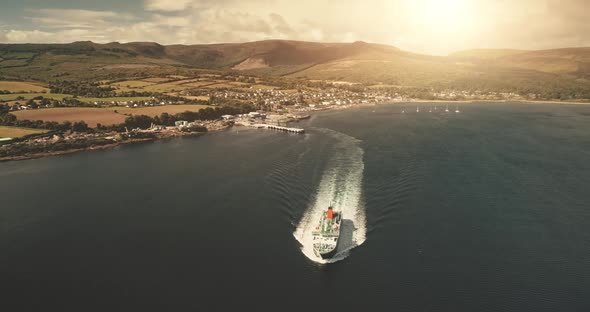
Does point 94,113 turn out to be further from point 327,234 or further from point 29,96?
point 327,234

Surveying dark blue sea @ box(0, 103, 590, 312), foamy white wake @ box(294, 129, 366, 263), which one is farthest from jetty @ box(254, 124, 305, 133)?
foamy white wake @ box(294, 129, 366, 263)

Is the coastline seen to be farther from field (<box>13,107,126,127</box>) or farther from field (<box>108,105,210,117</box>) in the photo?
field (<box>108,105,210,117</box>)

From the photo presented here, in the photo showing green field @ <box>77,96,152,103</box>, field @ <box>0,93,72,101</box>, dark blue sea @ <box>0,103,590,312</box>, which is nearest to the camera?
dark blue sea @ <box>0,103,590,312</box>

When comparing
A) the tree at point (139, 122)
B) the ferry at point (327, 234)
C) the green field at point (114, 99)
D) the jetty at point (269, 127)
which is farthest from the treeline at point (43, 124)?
the ferry at point (327, 234)

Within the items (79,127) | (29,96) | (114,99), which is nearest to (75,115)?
(79,127)

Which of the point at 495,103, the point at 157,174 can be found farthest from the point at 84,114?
the point at 495,103

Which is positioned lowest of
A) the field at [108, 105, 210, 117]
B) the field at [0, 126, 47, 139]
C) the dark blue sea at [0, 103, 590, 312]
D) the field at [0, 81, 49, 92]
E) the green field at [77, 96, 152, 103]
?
the dark blue sea at [0, 103, 590, 312]

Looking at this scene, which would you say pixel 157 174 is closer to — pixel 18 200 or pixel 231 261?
pixel 18 200
